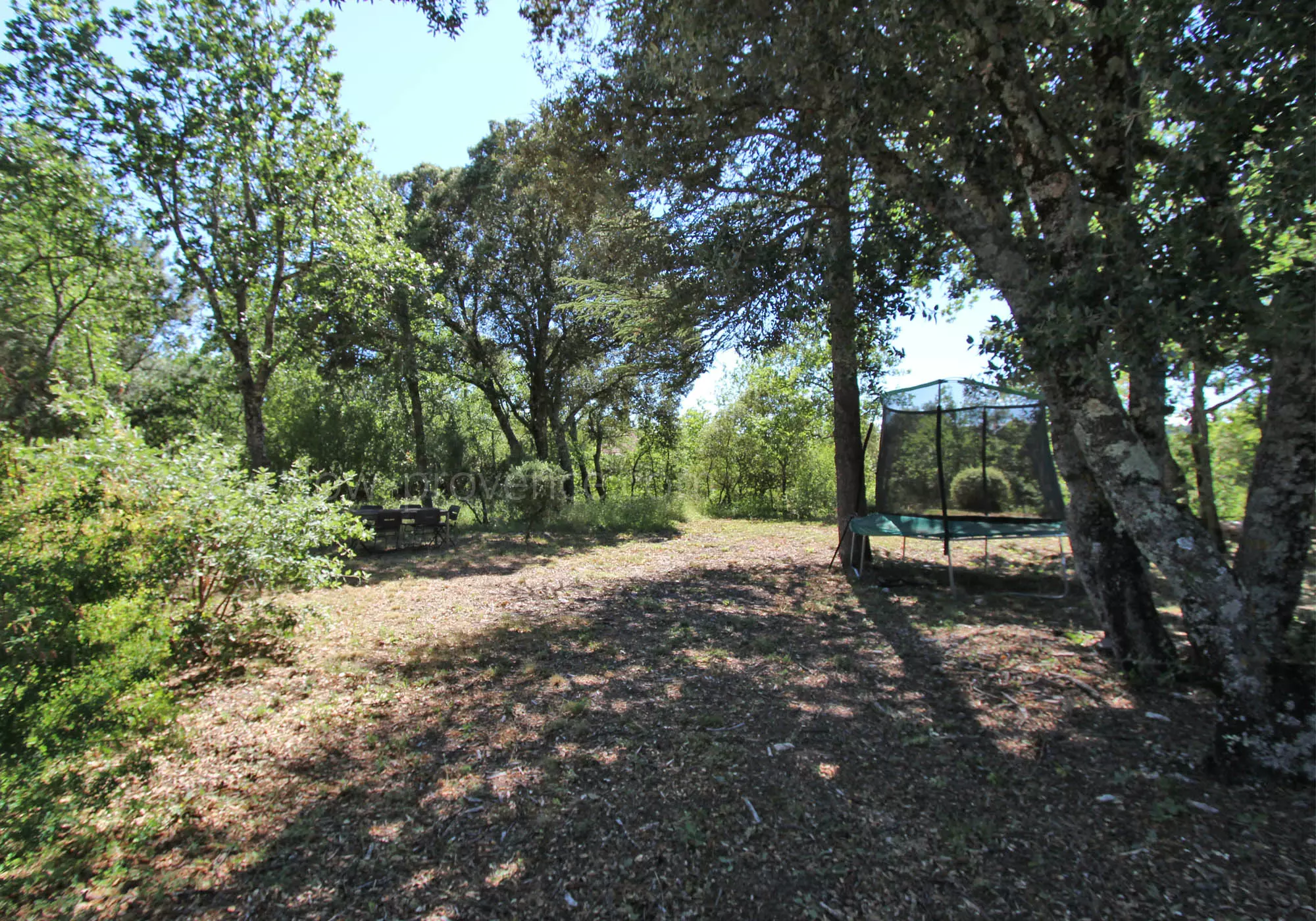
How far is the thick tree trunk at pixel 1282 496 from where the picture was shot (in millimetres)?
2525

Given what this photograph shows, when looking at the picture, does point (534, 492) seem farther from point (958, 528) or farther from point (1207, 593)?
point (1207, 593)

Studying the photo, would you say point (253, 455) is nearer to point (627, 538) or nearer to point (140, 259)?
point (140, 259)

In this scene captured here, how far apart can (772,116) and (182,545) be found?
185 inches

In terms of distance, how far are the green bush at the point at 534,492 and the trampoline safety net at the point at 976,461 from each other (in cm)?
652

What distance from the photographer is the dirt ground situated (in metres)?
1.88

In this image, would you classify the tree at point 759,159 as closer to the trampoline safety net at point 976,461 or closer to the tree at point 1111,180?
the tree at point 1111,180

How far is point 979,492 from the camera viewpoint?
6.49 meters

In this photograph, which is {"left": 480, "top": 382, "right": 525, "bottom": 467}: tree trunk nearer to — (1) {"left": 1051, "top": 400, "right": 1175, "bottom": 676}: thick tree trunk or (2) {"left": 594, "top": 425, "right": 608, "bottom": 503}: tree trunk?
(2) {"left": 594, "top": 425, "right": 608, "bottom": 503}: tree trunk

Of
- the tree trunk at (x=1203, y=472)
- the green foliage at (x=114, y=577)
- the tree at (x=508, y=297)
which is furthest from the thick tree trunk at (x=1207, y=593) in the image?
the tree at (x=508, y=297)

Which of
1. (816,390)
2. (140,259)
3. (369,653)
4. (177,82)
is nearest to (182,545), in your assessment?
(369,653)

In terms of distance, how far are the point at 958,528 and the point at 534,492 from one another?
24.2 ft

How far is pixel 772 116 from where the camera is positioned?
4320mm

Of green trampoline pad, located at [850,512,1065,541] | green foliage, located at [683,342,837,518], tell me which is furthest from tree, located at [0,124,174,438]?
green foliage, located at [683,342,837,518]

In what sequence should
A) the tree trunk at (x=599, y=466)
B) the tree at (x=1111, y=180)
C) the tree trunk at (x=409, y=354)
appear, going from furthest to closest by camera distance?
1. the tree trunk at (x=599, y=466)
2. the tree trunk at (x=409, y=354)
3. the tree at (x=1111, y=180)
